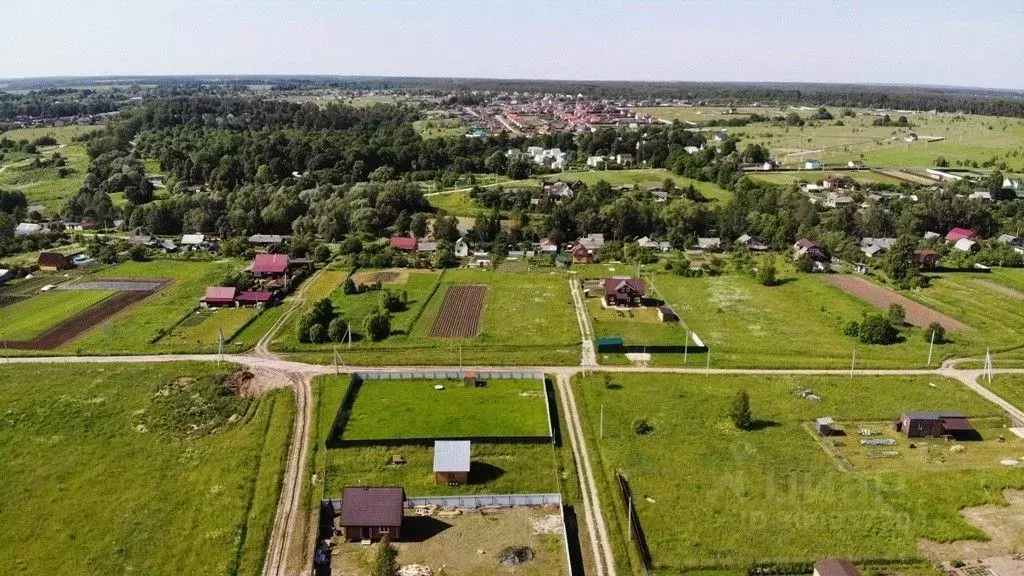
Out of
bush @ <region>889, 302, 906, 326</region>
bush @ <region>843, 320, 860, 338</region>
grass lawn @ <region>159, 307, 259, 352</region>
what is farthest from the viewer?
bush @ <region>889, 302, 906, 326</region>

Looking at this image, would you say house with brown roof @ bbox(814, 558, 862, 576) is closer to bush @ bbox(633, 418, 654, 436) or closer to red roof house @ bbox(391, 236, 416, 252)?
bush @ bbox(633, 418, 654, 436)

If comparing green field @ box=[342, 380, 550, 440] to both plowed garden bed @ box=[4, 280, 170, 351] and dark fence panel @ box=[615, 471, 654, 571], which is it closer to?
dark fence panel @ box=[615, 471, 654, 571]

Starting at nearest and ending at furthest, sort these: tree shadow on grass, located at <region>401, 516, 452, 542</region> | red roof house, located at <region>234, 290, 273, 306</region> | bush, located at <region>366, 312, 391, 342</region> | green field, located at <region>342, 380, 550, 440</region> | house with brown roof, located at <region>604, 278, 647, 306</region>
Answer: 1. tree shadow on grass, located at <region>401, 516, 452, 542</region>
2. green field, located at <region>342, 380, 550, 440</region>
3. bush, located at <region>366, 312, 391, 342</region>
4. red roof house, located at <region>234, 290, 273, 306</region>
5. house with brown roof, located at <region>604, 278, 647, 306</region>

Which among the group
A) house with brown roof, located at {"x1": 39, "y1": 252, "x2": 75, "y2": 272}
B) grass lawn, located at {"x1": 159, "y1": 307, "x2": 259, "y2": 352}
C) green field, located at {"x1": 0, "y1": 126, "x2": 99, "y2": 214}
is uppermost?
green field, located at {"x1": 0, "y1": 126, "x2": 99, "y2": 214}

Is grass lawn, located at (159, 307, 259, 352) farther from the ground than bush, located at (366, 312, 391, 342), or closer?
closer

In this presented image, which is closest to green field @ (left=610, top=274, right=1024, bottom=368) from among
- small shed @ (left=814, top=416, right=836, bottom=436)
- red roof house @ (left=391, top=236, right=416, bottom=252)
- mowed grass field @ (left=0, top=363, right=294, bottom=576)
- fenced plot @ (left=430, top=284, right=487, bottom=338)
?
small shed @ (left=814, top=416, right=836, bottom=436)

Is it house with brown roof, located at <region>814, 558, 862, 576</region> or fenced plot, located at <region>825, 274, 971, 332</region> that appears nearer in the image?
house with brown roof, located at <region>814, 558, 862, 576</region>

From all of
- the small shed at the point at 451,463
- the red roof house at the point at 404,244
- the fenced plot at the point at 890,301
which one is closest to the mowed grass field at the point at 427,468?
the small shed at the point at 451,463

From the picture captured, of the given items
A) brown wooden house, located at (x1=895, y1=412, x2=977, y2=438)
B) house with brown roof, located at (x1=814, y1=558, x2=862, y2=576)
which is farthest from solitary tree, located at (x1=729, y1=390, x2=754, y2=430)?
house with brown roof, located at (x1=814, y1=558, x2=862, y2=576)
